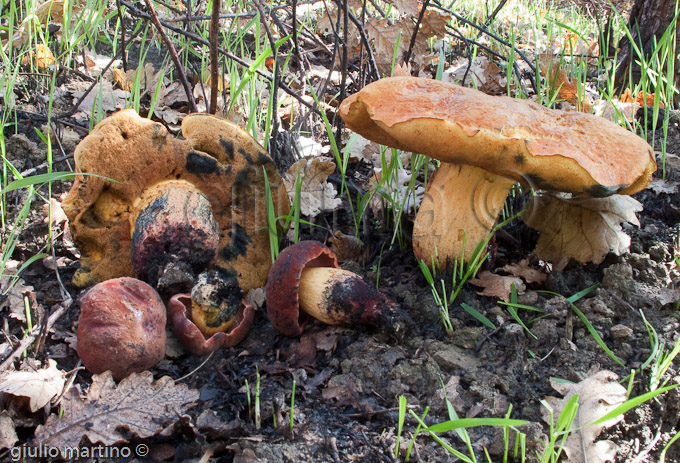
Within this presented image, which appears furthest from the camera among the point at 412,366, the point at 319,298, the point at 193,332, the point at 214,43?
the point at 214,43

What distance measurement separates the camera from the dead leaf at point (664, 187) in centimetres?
285

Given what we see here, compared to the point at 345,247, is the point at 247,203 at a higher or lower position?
higher

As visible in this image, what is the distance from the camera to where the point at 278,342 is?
2.21 metres

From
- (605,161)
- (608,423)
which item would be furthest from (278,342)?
(605,161)

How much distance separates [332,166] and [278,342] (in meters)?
1.14

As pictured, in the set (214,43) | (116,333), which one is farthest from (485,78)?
(116,333)

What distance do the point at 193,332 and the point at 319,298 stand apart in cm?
54

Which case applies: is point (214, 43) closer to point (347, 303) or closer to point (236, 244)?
point (236, 244)

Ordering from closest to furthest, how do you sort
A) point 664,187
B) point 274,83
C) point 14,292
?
point 14,292 → point 274,83 → point 664,187

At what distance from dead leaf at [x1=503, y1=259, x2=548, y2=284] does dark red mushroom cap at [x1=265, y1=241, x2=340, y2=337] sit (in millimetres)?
988

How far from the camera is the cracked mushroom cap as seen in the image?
2.19 metres

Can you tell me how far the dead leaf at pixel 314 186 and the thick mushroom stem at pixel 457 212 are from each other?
0.62 metres

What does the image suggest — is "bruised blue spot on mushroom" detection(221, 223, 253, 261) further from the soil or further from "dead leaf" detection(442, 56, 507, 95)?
"dead leaf" detection(442, 56, 507, 95)

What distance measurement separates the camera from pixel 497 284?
2346 mm
